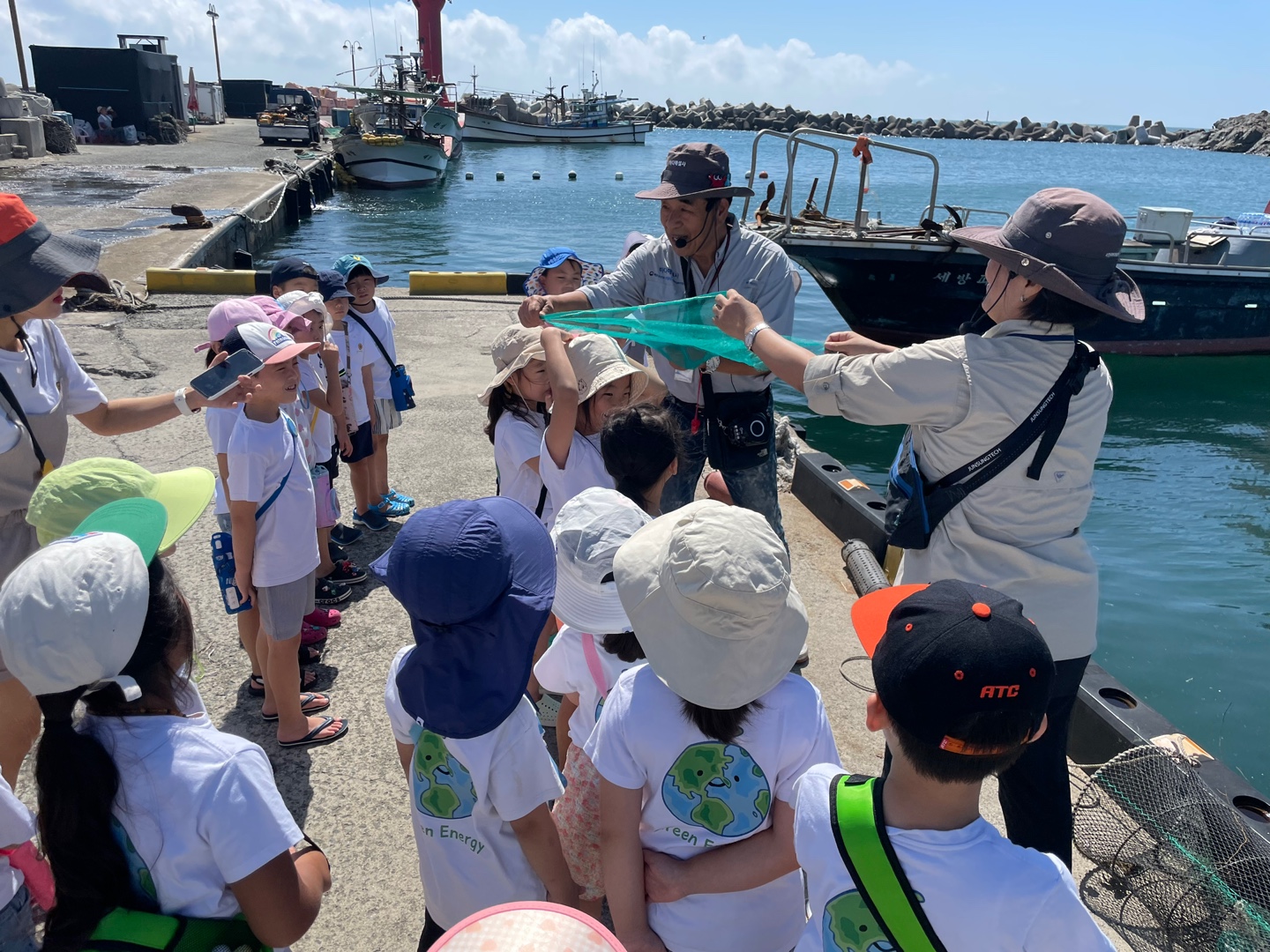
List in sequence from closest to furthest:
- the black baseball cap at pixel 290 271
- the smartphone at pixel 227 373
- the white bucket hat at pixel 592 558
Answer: the white bucket hat at pixel 592 558 < the smartphone at pixel 227 373 < the black baseball cap at pixel 290 271

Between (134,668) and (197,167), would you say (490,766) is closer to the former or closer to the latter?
(134,668)

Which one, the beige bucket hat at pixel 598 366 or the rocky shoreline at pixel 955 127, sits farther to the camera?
the rocky shoreline at pixel 955 127

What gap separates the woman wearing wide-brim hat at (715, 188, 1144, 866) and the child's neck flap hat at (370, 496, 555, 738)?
38.4 inches

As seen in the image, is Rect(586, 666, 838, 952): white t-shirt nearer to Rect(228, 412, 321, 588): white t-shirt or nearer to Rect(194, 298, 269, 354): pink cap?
Rect(228, 412, 321, 588): white t-shirt

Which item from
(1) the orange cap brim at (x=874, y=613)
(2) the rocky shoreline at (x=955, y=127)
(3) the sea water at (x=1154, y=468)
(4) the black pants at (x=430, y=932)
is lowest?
(3) the sea water at (x=1154, y=468)

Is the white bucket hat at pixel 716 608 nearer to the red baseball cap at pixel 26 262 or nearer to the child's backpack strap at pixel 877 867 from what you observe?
the child's backpack strap at pixel 877 867

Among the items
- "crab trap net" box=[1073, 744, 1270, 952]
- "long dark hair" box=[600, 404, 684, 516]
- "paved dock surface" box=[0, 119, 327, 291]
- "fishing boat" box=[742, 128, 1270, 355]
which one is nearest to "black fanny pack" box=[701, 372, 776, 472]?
"long dark hair" box=[600, 404, 684, 516]

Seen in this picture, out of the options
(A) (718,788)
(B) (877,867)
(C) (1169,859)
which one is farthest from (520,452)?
(C) (1169,859)

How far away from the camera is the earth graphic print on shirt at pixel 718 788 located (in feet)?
5.38

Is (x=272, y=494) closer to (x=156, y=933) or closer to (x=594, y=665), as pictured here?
(x=594, y=665)

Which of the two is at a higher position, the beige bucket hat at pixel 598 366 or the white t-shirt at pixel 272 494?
the beige bucket hat at pixel 598 366

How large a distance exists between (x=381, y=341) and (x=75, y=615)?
3.73m

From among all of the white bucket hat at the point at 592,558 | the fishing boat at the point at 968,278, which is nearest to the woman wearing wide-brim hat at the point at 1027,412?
the white bucket hat at the point at 592,558

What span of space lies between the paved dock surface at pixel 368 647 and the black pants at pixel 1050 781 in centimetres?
67
